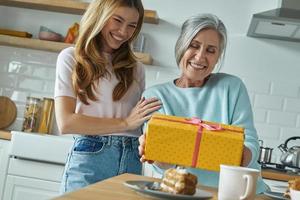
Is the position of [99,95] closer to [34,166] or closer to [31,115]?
[34,166]

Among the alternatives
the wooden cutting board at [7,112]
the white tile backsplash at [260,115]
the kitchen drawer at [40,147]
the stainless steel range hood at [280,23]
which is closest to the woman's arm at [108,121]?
the kitchen drawer at [40,147]

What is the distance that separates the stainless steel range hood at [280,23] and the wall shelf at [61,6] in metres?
0.68

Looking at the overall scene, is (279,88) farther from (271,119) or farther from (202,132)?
(202,132)

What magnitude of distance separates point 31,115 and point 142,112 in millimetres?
2148

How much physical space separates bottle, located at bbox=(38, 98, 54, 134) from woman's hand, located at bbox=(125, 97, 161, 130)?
80.9 inches

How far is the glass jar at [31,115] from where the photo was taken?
3.86 m

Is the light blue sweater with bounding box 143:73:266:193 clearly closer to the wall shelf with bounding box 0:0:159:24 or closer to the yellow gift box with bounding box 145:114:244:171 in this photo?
the yellow gift box with bounding box 145:114:244:171

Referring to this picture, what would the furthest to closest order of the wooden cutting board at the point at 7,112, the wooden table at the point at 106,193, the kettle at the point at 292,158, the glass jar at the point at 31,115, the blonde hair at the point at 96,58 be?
the wooden cutting board at the point at 7,112 → the glass jar at the point at 31,115 → the kettle at the point at 292,158 → the blonde hair at the point at 96,58 → the wooden table at the point at 106,193

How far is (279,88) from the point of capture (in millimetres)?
3850

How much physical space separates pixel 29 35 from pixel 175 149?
273 cm

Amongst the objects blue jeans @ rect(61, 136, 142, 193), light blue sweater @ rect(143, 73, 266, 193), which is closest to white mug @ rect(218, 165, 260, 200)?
light blue sweater @ rect(143, 73, 266, 193)

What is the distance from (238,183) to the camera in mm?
1190

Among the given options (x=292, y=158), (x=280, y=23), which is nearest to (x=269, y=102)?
(x=292, y=158)

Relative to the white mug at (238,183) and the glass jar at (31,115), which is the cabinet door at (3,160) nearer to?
the glass jar at (31,115)
